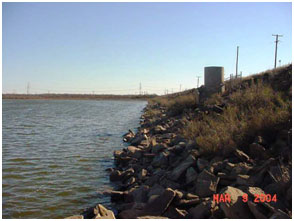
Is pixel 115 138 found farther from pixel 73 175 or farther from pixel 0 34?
pixel 0 34

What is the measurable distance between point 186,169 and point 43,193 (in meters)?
3.14

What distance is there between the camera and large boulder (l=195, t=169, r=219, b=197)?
15.3ft

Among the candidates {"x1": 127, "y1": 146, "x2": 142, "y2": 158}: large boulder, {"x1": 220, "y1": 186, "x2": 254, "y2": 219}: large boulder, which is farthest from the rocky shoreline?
{"x1": 127, "y1": 146, "x2": 142, "y2": 158}: large boulder

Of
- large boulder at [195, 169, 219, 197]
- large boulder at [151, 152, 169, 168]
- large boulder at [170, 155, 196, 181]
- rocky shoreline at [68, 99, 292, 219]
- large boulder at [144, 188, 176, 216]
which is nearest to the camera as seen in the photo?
rocky shoreline at [68, 99, 292, 219]

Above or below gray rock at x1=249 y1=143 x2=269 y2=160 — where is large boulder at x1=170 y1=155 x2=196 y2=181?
below

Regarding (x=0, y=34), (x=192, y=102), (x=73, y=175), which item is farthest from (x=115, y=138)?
(x=0, y=34)

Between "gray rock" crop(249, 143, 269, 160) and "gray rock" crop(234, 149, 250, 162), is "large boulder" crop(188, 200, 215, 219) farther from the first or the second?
"gray rock" crop(249, 143, 269, 160)

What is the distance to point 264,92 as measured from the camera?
977 cm

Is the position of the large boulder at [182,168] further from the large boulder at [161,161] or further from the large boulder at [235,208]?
the large boulder at [235,208]

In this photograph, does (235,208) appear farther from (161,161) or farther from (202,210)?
(161,161)

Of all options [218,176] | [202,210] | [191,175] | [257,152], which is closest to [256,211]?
[202,210]

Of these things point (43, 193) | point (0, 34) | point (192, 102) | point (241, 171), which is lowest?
point (43, 193)

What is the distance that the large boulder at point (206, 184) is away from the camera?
465 centimetres

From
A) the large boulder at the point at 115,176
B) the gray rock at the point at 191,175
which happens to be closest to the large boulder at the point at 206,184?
the gray rock at the point at 191,175
